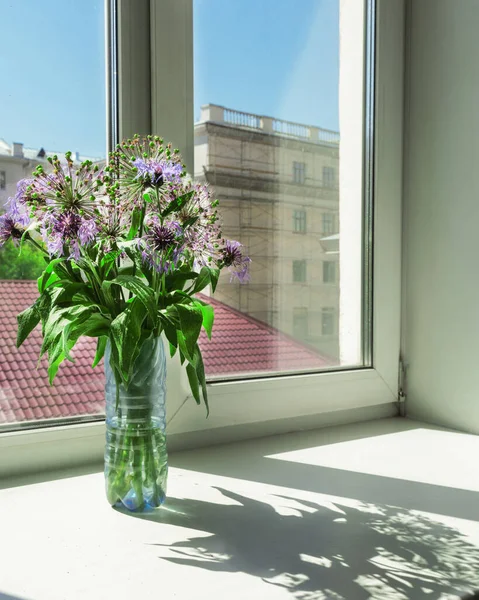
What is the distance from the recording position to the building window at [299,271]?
1.43 meters

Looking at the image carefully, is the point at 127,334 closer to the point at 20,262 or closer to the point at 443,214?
the point at 20,262

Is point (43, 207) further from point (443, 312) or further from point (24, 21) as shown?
point (443, 312)

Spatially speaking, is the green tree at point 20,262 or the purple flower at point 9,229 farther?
the green tree at point 20,262

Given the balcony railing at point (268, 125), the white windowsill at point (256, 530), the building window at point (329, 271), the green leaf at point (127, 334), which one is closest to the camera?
the white windowsill at point (256, 530)

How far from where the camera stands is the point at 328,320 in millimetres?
1490

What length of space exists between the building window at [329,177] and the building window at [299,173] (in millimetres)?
65

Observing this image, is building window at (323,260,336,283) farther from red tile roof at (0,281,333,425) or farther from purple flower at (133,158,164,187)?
purple flower at (133,158,164,187)

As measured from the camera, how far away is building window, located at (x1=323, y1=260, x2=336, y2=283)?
1.48 meters

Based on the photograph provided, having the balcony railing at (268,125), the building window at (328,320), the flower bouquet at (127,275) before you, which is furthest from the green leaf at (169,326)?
the building window at (328,320)

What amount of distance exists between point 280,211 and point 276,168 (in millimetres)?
92

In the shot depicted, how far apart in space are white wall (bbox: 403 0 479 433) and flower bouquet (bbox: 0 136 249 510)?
26.7 inches

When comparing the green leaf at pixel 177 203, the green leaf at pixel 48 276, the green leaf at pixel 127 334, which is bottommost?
the green leaf at pixel 127 334

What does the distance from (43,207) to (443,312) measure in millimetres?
952

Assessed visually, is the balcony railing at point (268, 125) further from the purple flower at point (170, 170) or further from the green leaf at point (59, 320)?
the green leaf at point (59, 320)
